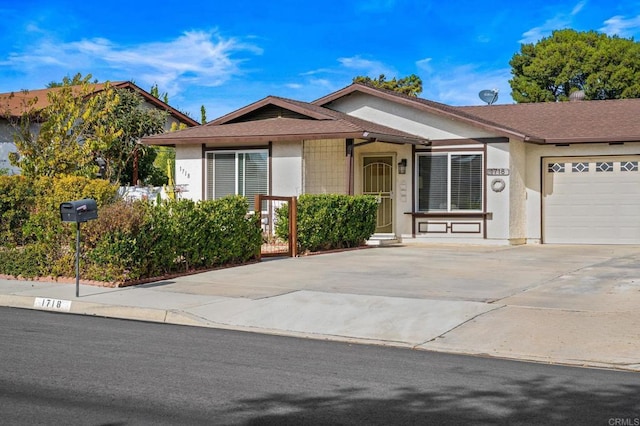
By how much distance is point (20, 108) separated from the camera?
102 feet

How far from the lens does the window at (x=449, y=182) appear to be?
21.8 m

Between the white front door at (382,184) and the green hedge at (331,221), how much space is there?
7.90 feet

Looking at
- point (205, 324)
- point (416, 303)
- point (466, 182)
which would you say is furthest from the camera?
point (466, 182)

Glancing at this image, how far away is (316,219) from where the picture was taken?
18406 millimetres

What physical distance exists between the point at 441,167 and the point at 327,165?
326cm

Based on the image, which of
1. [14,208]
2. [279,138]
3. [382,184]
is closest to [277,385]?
[14,208]

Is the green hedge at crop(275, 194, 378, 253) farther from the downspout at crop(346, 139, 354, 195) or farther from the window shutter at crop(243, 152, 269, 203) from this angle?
the window shutter at crop(243, 152, 269, 203)

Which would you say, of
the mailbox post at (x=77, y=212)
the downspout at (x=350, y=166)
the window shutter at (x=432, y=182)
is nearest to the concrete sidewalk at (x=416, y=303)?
the mailbox post at (x=77, y=212)

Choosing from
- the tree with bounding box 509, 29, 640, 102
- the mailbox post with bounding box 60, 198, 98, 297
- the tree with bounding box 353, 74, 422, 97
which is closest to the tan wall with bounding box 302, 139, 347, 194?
the mailbox post with bounding box 60, 198, 98, 297

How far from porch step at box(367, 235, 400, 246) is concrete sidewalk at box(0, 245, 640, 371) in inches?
190

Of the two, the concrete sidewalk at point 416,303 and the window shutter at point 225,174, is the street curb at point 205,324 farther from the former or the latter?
the window shutter at point 225,174

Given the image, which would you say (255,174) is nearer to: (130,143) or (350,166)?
(350,166)

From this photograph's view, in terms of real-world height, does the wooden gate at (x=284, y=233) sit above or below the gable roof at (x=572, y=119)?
below

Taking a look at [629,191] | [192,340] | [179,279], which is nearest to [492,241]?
[629,191]
